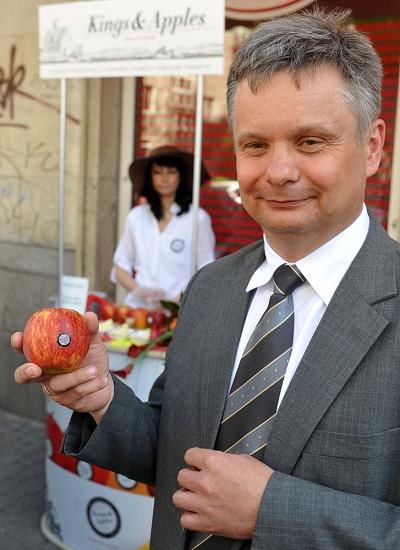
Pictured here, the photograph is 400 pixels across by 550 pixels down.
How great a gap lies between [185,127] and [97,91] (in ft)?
2.64

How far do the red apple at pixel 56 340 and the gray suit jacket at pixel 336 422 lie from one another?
174 mm

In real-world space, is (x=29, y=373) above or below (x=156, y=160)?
below

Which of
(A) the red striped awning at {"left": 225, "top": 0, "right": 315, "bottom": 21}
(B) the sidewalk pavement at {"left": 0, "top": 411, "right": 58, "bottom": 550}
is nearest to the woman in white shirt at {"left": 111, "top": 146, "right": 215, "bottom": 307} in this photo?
(A) the red striped awning at {"left": 225, "top": 0, "right": 315, "bottom": 21}

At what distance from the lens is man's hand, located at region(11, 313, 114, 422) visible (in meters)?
1.41

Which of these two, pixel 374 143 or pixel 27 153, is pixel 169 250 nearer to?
pixel 27 153

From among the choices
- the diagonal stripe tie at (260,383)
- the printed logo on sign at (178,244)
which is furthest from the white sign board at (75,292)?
the diagonal stripe tie at (260,383)

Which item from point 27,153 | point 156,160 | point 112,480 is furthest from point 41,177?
point 112,480

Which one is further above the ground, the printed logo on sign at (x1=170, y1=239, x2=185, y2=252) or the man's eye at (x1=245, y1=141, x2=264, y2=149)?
the man's eye at (x1=245, y1=141, x2=264, y2=149)

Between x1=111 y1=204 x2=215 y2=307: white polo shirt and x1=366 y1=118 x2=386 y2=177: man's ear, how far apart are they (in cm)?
299

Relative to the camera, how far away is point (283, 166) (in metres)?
1.25

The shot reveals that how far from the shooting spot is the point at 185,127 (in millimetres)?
5504

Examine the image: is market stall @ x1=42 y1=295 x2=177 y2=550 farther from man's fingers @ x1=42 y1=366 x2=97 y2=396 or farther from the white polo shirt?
man's fingers @ x1=42 y1=366 x2=97 y2=396

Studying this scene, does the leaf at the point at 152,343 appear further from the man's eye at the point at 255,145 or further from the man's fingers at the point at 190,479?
the man's eye at the point at 255,145

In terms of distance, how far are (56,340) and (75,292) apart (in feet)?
7.29
